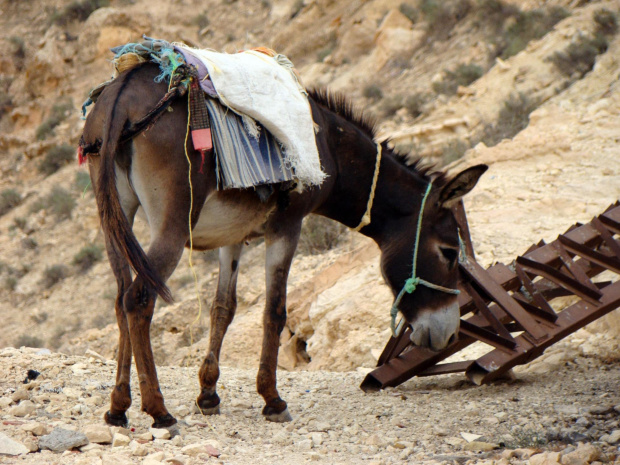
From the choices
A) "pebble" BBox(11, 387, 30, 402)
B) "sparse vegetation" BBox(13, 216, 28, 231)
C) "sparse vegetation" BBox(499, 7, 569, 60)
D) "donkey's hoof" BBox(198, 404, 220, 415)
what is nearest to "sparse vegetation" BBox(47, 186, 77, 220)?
"sparse vegetation" BBox(13, 216, 28, 231)

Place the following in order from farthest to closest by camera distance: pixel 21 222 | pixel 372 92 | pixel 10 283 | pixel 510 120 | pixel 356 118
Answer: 1. pixel 21 222
2. pixel 372 92
3. pixel 10 283
4. pixel 510 120
5. pixel 356 118

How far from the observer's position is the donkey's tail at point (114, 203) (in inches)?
122

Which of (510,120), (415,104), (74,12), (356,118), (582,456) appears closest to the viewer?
(582,456)

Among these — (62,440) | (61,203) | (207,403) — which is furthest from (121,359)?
(61,203)

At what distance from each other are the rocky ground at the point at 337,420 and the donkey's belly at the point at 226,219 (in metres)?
1.14

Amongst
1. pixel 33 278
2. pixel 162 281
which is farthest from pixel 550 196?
pixel 33 278

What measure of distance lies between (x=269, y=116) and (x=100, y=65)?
19454 mm

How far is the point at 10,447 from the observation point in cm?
273

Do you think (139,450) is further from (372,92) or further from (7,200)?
(7,200)

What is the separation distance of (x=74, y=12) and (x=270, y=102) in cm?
2350

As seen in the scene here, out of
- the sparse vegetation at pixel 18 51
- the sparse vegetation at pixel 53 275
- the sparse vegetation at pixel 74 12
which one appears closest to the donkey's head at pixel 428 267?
the sparse vegetation at pixel 53 275

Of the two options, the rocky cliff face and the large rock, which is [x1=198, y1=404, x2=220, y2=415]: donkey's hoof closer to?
the large rock

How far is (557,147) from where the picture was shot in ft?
27.0

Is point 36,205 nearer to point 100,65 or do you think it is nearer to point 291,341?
point 100,65
